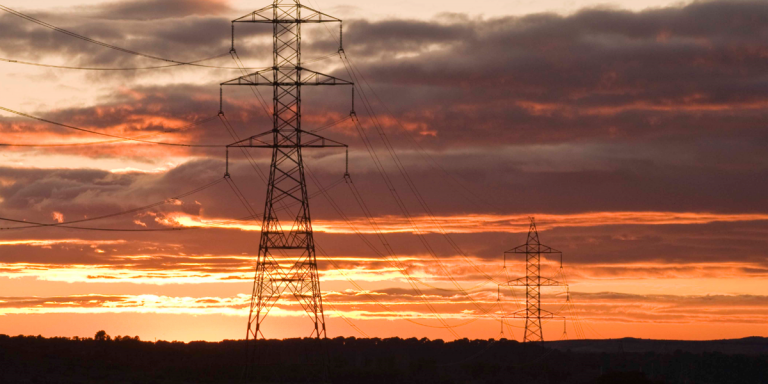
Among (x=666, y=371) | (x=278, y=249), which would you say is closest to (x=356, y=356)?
(x=666, y=371)

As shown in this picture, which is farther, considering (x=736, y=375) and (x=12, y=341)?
(x=736, y=375)

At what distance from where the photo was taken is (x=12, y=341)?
13350cm

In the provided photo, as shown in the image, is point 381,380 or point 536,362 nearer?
point 381,380

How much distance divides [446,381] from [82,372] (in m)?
50.2

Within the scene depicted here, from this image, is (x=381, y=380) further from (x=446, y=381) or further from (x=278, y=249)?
(x=278, y=249)

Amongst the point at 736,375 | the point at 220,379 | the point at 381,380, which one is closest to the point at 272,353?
the point at 381,380

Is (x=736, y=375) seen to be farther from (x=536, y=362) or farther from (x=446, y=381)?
(x=446, y=381)

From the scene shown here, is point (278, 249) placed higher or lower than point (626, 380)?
higher

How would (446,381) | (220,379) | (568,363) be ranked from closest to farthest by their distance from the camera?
(220,379)
(446,381)
(568,363)

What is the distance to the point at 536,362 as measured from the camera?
183m

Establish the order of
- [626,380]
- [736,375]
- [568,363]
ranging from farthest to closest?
[736,375] → [568,363] → [626,380]

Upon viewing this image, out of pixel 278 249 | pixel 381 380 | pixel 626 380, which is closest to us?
pixel 278 249

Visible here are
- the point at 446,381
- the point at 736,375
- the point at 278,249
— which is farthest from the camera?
the point at 736,375

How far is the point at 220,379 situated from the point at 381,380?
23491 mm
